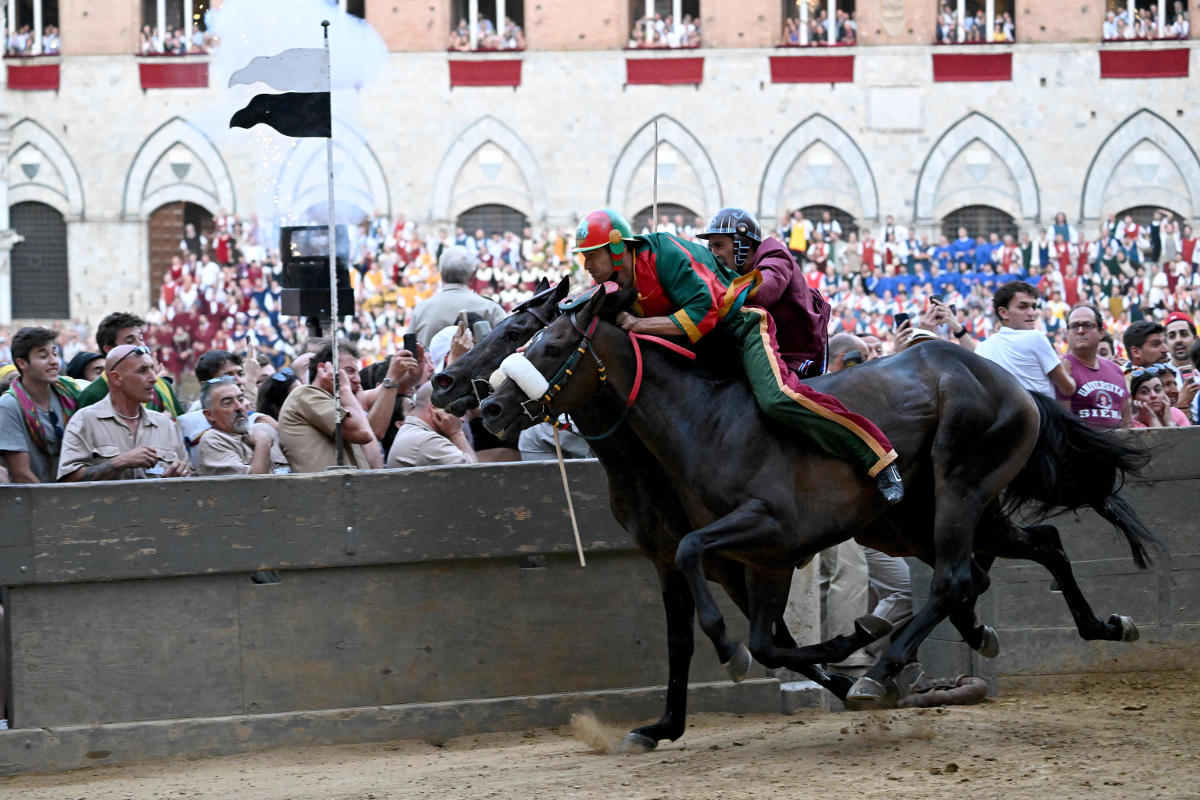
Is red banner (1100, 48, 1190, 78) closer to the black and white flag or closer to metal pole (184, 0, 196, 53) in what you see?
metal pole (184, 0, 196, 53)

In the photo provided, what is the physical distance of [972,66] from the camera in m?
34.8

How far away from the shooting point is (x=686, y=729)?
7.58 m

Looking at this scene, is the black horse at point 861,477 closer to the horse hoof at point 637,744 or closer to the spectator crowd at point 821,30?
the horse hoof at point 637,744

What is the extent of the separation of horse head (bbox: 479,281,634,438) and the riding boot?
1.40 m

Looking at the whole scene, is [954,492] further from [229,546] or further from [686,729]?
[229,546]

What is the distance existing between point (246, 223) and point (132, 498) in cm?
2752

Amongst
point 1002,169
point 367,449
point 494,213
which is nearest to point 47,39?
point 494,213

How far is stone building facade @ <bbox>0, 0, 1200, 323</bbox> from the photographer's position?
3466 centimetres

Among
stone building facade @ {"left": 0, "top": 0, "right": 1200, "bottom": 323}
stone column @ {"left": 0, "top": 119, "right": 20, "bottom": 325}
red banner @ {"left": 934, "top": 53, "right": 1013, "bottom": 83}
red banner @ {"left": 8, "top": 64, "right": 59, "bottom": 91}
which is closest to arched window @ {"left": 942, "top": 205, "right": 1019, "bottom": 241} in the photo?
stone building facade @ {"left": 0, "top": 0, "right": 1200, "bottom": 323}

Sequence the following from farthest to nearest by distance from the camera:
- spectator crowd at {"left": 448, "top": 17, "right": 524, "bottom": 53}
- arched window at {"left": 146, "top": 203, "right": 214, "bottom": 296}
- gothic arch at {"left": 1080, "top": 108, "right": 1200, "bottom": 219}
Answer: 1. arched window at {"left": 146, "top": 203, "right": 214, "bottom": 296}
2. spectator crowd at {"left": 448, "top": 17, "right": 524, "bottom": 53}
3. gothic arch at {"left": 1080, "top": 108, "right": 1200, "bottom": 219}

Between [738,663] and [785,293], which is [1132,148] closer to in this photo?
[785,293]

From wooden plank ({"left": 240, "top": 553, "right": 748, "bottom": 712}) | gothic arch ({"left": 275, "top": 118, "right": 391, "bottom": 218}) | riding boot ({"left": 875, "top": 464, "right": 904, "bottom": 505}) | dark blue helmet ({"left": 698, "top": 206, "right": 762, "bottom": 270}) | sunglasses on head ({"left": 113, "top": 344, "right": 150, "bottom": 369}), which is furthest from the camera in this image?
gothic arch ({"left": 275, "top": 118, "right": 391, "bottom": 218})

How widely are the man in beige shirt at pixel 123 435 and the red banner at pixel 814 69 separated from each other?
2873 centimetres

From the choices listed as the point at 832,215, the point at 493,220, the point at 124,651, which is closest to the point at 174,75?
the point at 493,220
